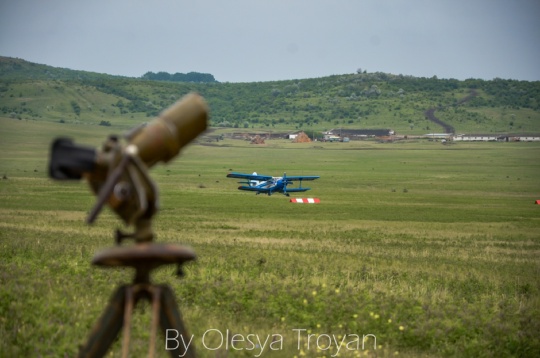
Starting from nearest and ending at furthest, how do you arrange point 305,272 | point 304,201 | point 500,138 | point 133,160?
point 133,160 → point 305,272 → point 304,201 → point 500,138

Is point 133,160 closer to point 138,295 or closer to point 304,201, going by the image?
point 138,295

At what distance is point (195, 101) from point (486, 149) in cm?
16147

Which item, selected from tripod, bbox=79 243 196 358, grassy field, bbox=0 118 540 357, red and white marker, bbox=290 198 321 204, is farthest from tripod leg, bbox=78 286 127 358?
red and white marker, bbox=290 198 321 204

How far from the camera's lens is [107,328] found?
13.4ft

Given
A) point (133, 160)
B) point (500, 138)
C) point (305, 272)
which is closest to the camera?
point (133, 160)

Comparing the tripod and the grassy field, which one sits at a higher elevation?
the tripod

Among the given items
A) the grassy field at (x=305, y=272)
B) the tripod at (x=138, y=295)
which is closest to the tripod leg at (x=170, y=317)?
the tripod at (x=138, y=295)

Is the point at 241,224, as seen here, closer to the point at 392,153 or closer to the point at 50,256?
the point at 50,256

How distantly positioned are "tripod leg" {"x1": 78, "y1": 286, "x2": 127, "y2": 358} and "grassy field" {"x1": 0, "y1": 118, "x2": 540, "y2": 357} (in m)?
1.15

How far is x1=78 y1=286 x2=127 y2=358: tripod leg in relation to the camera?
13.3 feet

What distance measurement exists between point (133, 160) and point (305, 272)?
560 inches

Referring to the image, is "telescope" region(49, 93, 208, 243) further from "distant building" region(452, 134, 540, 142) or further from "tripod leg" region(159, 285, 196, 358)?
"distant building" region(452, 134, 540, 142)

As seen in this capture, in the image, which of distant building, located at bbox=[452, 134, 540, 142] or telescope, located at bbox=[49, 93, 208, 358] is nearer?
telescope, located at bbox=[49, 93, 208, 358]

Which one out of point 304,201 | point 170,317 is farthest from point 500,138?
point 170,317
